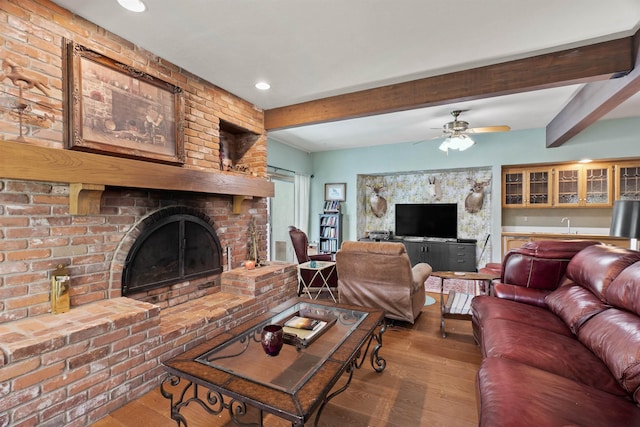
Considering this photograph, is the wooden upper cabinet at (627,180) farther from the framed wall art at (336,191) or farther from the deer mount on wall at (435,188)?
the framed wall art at (336,191)

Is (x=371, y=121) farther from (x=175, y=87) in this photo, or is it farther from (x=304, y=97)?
(x=175, y=87)

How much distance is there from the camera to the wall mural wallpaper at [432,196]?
19.2 feet

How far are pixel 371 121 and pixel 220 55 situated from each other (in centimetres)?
260

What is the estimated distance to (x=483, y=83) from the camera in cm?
278

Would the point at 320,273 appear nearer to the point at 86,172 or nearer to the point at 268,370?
the point at 268,370

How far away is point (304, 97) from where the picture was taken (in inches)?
139

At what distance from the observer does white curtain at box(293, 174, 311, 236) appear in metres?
6.38

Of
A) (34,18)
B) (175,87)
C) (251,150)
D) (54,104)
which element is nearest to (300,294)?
(251,150)

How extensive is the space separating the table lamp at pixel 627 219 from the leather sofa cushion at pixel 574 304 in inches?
37.6

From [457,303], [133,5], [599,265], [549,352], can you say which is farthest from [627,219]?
[133,5]

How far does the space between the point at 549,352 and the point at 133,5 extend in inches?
133

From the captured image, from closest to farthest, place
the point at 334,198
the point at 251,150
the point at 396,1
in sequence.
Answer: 1. the point at 396,1
2. the point at 251,150
3. the point at 334,198

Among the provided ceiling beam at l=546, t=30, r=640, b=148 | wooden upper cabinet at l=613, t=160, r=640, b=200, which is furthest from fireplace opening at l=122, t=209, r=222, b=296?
wooden upper cabinet at l=613, t=160, r=640, b=200

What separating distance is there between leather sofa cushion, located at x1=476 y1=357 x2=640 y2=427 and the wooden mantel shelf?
100 inches
